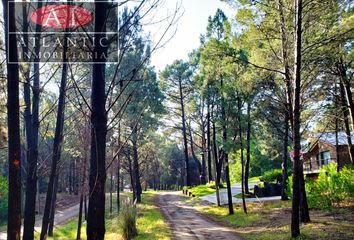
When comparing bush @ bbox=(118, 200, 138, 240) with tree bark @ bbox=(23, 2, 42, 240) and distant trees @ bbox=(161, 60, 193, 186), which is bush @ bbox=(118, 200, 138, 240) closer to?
tree bark @ bbox=(23, 2, 42, 240)

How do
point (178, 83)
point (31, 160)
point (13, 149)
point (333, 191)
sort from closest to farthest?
point (13, 149) → point (31, 160) → point (333, 191) → point (178, 83)

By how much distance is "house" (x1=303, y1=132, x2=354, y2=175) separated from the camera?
29.0m

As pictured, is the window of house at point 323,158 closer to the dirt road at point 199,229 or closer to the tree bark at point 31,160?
the dirt road at point 199,229

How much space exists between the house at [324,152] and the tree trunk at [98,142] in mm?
26812

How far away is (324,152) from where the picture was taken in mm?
33750

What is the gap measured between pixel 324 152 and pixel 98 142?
34443mm

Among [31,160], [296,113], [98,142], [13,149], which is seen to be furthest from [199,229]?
[98,142]

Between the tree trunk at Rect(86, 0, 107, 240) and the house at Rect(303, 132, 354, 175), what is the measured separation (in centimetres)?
2681

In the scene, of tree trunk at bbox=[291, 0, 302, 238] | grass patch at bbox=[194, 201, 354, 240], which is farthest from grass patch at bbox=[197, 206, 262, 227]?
tree trunk at bbox=[291, 0, 302, 238]

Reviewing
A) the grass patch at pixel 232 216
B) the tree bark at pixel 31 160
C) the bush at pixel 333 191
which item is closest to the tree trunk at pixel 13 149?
the tree bark at pixel 31 160

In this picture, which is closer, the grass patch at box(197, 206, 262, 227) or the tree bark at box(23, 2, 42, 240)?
the tree bark at box(23, 2, 42, 240)

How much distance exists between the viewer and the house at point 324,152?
1142 inches

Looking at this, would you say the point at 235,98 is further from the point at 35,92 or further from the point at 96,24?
the point at 96,24

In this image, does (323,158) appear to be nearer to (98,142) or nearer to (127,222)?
(127,222)
